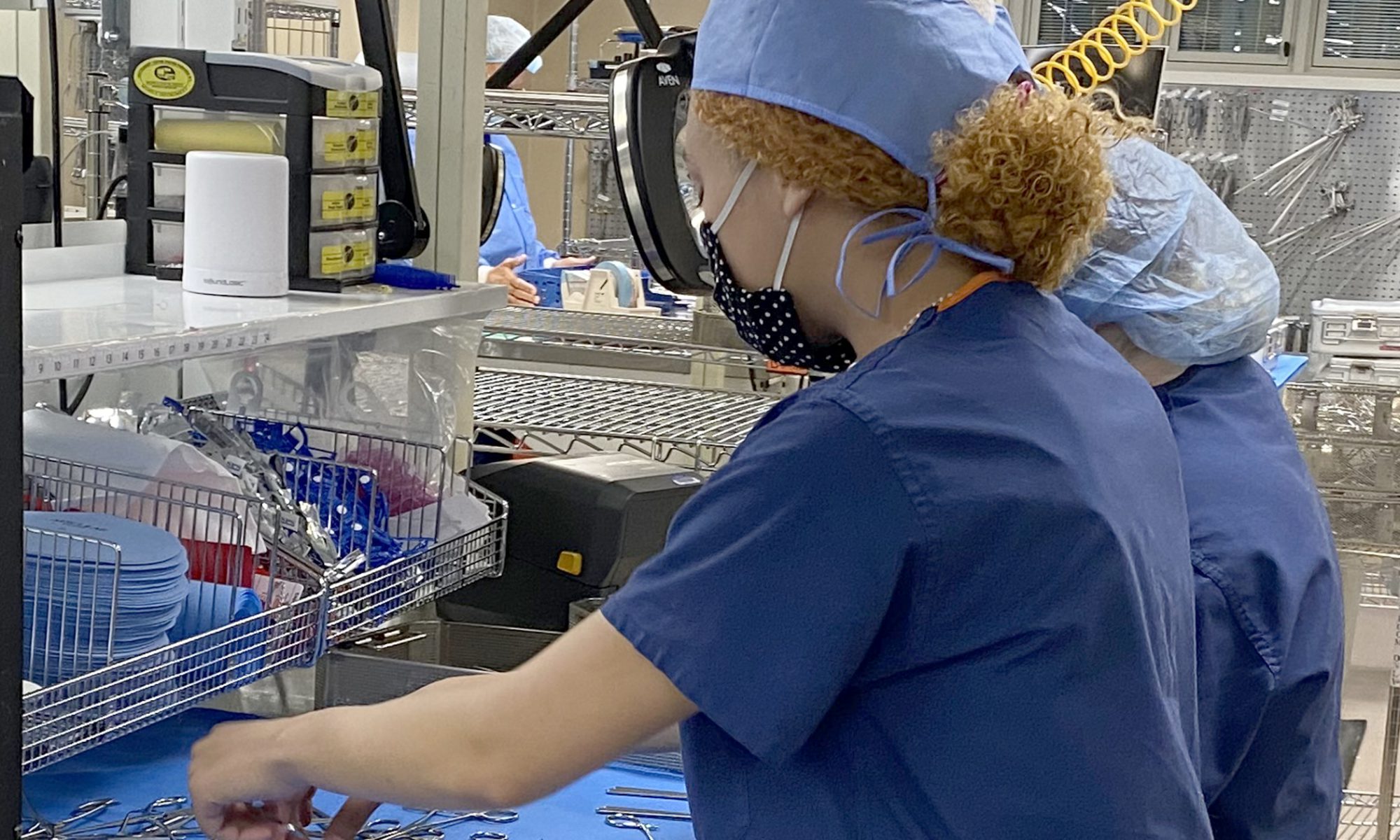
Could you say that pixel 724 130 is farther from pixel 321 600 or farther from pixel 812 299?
pixel 321 600

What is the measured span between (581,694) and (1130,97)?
149cm

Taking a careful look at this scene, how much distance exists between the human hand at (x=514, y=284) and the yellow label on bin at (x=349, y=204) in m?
1.74

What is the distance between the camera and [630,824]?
150 centimetres

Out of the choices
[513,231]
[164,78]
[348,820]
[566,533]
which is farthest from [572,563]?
[513,231]

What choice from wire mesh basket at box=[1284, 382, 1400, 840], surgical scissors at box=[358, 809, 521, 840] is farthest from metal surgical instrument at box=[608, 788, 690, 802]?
wire mesh basket at box=[1284, 382, 1400, 840]

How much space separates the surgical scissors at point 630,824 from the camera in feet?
4.89

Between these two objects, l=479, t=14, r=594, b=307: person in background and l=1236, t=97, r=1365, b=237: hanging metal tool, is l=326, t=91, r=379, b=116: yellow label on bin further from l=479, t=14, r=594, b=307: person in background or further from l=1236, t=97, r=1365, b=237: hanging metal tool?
l=1236, t=97, r=1365, b=237: hanging metal tool

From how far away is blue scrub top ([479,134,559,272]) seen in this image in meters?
4.57

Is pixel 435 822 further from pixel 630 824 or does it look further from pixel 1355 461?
pixel 1355 461

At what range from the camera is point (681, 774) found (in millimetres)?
1643

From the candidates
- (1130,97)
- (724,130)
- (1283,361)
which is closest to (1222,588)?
(724,130)

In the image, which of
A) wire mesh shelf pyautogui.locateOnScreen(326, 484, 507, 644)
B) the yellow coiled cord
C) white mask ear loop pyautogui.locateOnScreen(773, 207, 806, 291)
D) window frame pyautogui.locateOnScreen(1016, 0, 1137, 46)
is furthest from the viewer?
window frame pyautogui.locateOnScreen(1016, 0, 1137, 46)

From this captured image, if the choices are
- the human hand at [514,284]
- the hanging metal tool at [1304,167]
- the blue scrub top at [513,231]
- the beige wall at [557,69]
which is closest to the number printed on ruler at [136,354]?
the human hand at [514,284]

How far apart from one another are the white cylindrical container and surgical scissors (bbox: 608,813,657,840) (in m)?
0.60
